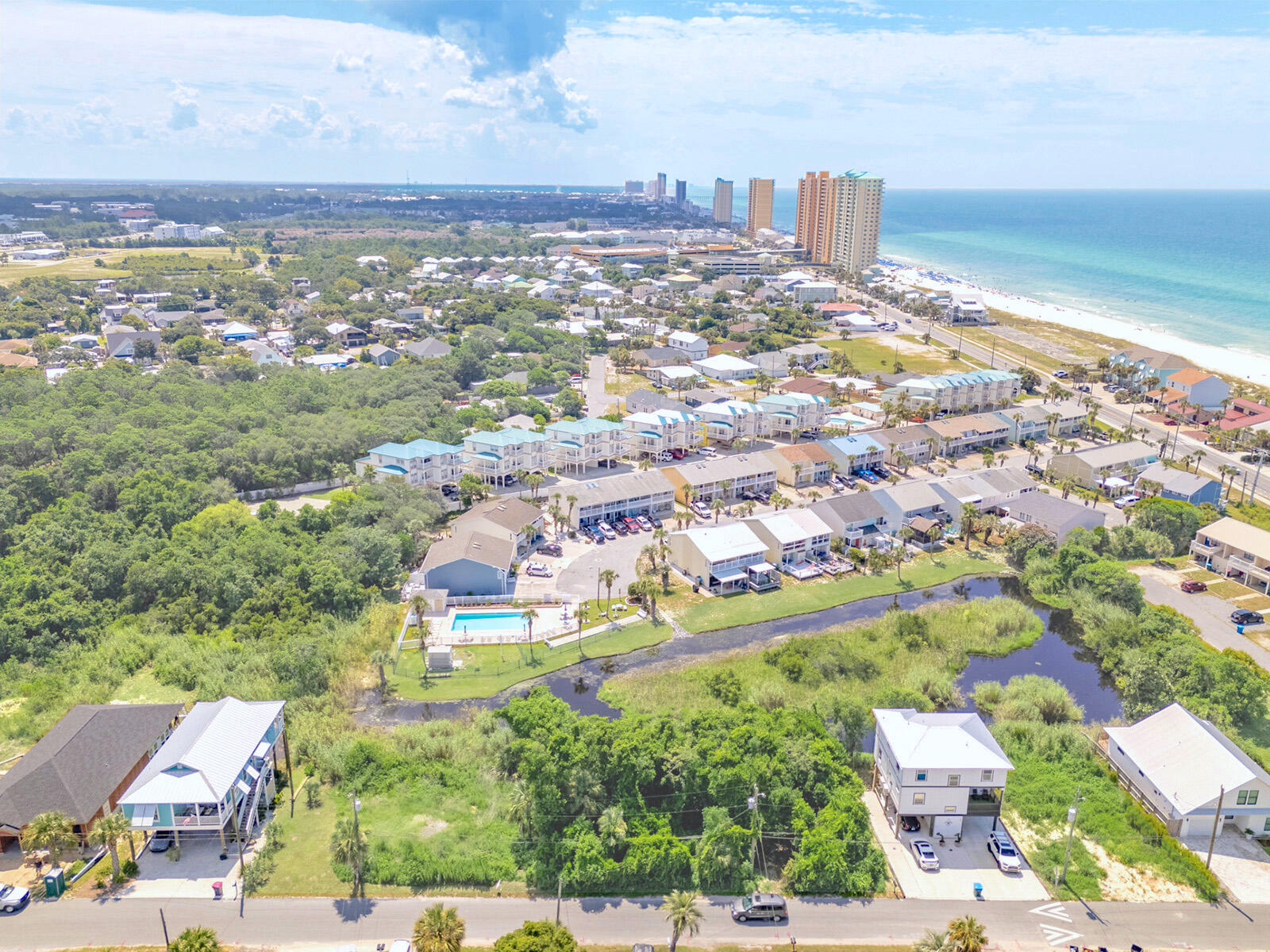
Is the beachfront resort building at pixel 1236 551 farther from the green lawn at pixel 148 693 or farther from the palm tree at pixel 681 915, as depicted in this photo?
→ the green lawn at pixel 148 693

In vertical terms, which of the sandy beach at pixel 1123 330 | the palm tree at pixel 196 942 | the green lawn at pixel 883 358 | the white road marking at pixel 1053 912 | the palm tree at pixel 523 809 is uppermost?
the sandy beach at pixel 1123 330

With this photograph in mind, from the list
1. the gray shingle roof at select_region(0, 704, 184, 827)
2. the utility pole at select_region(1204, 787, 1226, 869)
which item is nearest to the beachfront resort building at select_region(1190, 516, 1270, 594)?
the utility pole at select_region(1204, 787, 1226, 869)

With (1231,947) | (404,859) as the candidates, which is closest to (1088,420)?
(1231,947)

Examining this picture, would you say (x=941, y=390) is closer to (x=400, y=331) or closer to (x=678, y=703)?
(x=678, y=703)

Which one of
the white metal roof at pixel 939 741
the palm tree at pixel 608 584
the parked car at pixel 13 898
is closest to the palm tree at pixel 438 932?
the parked car at pixel 13 898

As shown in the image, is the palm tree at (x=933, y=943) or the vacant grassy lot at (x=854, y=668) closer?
the palm tree at (x=933, y=943)

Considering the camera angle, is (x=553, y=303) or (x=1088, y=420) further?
(x=553, y=303)

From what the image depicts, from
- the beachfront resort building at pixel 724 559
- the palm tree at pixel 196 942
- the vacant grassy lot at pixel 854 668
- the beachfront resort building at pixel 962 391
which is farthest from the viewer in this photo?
the beachfront resort building at pixel 962 391

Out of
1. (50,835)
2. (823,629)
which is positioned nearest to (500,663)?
(823,629)
